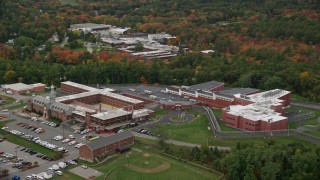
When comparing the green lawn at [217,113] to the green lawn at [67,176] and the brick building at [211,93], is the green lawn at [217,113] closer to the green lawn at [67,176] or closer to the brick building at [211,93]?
the brick building at [211,93]

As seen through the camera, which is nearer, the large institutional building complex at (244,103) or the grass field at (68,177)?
the grass field at (68,177)

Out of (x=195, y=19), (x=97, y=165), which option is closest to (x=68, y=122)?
(x=97, y=165)

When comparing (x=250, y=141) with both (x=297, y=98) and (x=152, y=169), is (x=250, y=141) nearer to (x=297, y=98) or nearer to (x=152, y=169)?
(x=152, y=169)

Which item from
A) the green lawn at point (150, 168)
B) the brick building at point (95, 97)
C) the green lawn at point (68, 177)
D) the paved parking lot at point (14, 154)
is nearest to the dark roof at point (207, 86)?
the brick building at point (95, 97)

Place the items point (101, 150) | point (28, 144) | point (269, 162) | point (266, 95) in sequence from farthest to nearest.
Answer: point (266, 95)
point (28, 144)
point (101, 150)
point (269, 162)

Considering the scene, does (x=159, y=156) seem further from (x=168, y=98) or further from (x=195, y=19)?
(x=195, y=19)

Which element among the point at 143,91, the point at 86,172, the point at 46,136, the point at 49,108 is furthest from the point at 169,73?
the point at 86,172

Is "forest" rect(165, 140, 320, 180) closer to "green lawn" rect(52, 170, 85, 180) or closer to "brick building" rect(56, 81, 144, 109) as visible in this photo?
"green lawn" rect(52, 170, 85, 180)

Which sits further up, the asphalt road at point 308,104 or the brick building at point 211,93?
the brick building at point 211,93

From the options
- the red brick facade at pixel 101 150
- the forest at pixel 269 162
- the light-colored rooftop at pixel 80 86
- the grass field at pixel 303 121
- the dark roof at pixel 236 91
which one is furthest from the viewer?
the light-colored rooftop at pixel 80 86
